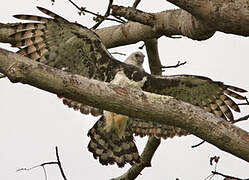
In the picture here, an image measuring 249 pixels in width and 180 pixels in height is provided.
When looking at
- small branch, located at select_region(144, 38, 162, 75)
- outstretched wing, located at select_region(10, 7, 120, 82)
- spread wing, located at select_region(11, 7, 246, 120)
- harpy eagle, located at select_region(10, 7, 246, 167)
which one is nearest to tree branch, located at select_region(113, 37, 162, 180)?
small branch, located at select_region(144, 38, 162, 75)

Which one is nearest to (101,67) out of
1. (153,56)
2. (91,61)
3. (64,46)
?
(91,61)

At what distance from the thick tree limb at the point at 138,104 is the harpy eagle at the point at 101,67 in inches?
88.2

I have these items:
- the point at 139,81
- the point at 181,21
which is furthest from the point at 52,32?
the point at 181,21

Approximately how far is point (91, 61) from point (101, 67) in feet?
0.40

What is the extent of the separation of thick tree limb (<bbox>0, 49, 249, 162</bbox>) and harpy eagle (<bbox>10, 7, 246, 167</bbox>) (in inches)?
88.2

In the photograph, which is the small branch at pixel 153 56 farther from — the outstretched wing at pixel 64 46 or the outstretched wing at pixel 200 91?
the outstretched wing at pixel 64 46

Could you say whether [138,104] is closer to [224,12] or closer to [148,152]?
[224,12]

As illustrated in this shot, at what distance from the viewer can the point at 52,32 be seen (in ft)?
19.8

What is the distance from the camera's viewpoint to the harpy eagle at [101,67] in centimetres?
589

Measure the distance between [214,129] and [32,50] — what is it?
9.02 feet

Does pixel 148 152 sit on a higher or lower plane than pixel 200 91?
lower

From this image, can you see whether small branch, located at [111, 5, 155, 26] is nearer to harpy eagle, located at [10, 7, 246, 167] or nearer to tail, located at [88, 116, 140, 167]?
harpy eagle, located at [10, 7, 246, 167]

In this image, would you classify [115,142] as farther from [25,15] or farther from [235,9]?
[235,9]

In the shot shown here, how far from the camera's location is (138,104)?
357 centimetres
